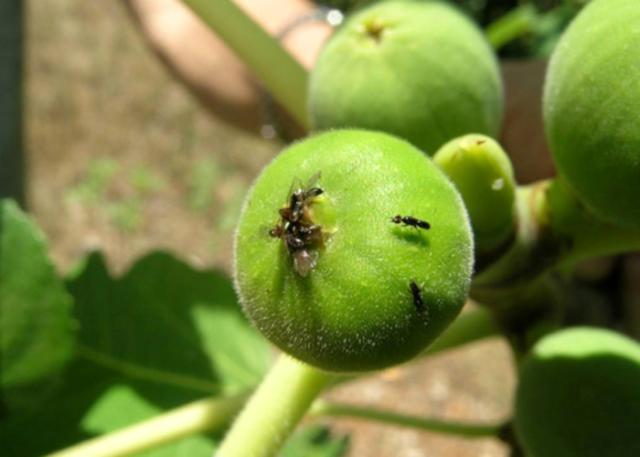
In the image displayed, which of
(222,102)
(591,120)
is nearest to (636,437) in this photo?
(591,120)

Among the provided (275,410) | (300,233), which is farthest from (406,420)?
(300,233)

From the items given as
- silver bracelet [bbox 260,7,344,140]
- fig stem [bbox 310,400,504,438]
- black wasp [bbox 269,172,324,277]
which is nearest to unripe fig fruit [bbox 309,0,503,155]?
black wasp [bbox 269,172,324,277]

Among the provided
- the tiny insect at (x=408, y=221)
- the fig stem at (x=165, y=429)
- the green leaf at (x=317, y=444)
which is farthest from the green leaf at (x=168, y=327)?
the tiny insect at (x=408, y=221)

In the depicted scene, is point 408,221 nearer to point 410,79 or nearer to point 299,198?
point 299,198

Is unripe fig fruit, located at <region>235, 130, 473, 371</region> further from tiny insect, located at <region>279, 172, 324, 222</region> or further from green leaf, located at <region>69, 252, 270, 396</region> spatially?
green leaf, located at <region>69, 252, 270, 396</region>

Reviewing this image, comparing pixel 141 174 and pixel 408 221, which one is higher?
pixel 408 221

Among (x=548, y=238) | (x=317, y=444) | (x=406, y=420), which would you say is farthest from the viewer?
(x=317, y=444)
